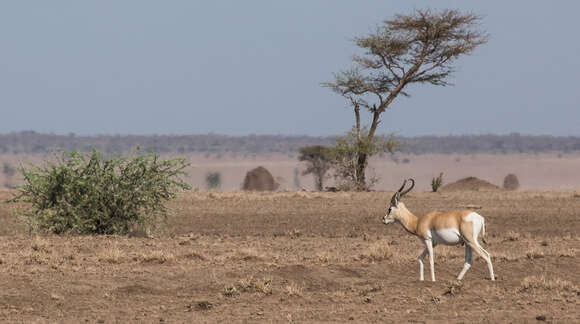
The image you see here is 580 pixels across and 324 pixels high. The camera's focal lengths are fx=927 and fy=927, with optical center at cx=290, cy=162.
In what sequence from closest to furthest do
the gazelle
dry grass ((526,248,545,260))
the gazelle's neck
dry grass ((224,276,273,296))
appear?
the gazelle → dry grass ((224,276,273,296)) → the gazelle's neck → dry grass ((526,248,545,260))

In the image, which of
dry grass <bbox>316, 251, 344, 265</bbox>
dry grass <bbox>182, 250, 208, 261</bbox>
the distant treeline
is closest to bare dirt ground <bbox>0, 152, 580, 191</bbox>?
the distant treeline

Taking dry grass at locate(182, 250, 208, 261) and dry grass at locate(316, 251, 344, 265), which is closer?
dry grass at locate(316, 251, 344, 265)

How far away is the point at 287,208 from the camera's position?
29906 millimetres

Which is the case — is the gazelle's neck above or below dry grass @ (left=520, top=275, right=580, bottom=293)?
above

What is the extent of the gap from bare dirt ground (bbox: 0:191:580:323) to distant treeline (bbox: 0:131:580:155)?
114 meters

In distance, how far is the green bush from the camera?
18578 mm

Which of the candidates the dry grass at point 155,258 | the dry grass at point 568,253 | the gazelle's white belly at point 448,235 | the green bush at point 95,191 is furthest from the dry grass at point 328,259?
the green bush at point 95,191

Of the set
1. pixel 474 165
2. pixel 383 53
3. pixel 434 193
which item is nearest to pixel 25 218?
pixel 434 193

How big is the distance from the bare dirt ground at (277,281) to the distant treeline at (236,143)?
114 m

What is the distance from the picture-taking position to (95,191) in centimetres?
1848

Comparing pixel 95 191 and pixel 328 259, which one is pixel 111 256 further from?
pixel 95 191

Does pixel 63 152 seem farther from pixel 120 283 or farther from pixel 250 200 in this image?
pixel 250 200

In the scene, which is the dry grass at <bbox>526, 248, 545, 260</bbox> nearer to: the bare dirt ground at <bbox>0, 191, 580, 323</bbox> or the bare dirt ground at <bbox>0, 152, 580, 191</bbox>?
the bare dirt ground at <bbox>0, 191, 580, 323</bbox>

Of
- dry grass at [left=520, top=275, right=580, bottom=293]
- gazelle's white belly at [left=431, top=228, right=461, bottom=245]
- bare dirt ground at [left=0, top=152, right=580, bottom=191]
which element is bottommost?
bare dirt ground at [left=0, top=152, right=580, bottom=191]
